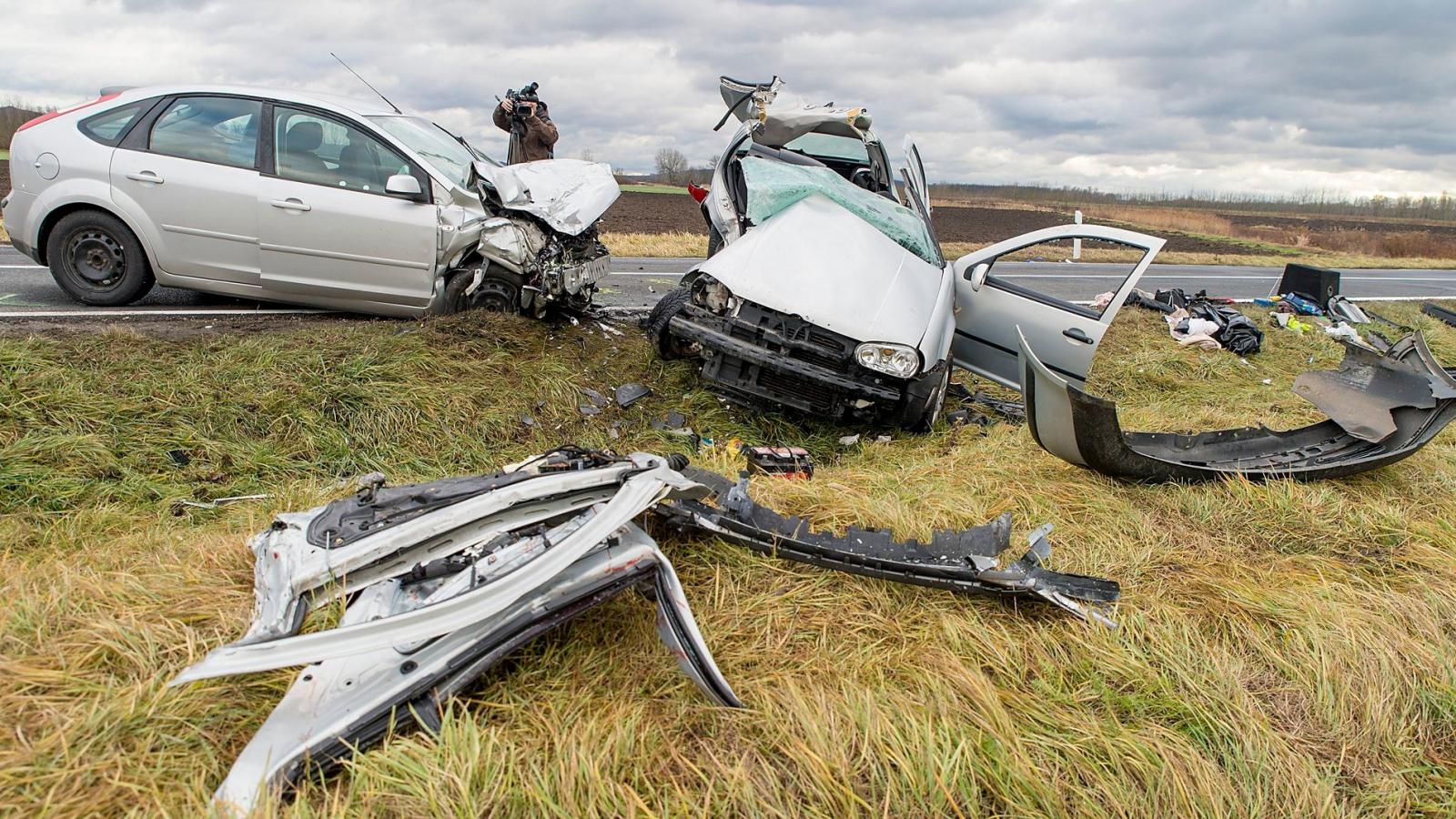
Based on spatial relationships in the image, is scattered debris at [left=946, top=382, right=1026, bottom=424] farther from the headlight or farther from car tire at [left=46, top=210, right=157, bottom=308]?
car tire at [left=46, top=210, right=157, bottom=308]

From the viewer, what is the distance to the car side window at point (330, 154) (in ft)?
18.2

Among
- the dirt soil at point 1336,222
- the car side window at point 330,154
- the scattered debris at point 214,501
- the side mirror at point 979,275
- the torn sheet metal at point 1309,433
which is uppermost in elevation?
the dirt soil at point 1336,222

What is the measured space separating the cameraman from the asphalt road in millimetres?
1689

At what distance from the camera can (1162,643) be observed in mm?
2639

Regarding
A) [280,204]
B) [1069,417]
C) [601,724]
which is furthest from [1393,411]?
[280,204]

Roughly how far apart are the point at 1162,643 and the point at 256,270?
5707mm

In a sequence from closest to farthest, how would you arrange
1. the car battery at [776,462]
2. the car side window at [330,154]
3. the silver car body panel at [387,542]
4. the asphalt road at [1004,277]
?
the silver car body panel at [387,542] < the car battery at [776,462] < the car side window at [330,154] < the asphalt road at [1004,277]

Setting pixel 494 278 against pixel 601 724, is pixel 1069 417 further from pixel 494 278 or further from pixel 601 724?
pixel 494 278

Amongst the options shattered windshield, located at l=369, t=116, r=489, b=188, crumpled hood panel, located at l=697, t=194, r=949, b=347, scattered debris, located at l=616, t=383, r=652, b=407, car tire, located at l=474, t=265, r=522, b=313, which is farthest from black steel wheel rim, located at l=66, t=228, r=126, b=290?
crumpled hood panel, located at l=697, t=194, r=949, b=347

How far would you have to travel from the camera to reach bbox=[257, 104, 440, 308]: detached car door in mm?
5477

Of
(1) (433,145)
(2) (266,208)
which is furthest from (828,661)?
(1) (433,145)

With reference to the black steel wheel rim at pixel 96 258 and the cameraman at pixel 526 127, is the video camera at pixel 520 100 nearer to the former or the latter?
the cameraman at pixel 526 127

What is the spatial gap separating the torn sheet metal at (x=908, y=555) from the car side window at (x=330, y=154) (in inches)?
152

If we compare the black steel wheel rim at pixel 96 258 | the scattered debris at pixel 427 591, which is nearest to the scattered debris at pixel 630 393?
the scattered debris at pixel 427 591
